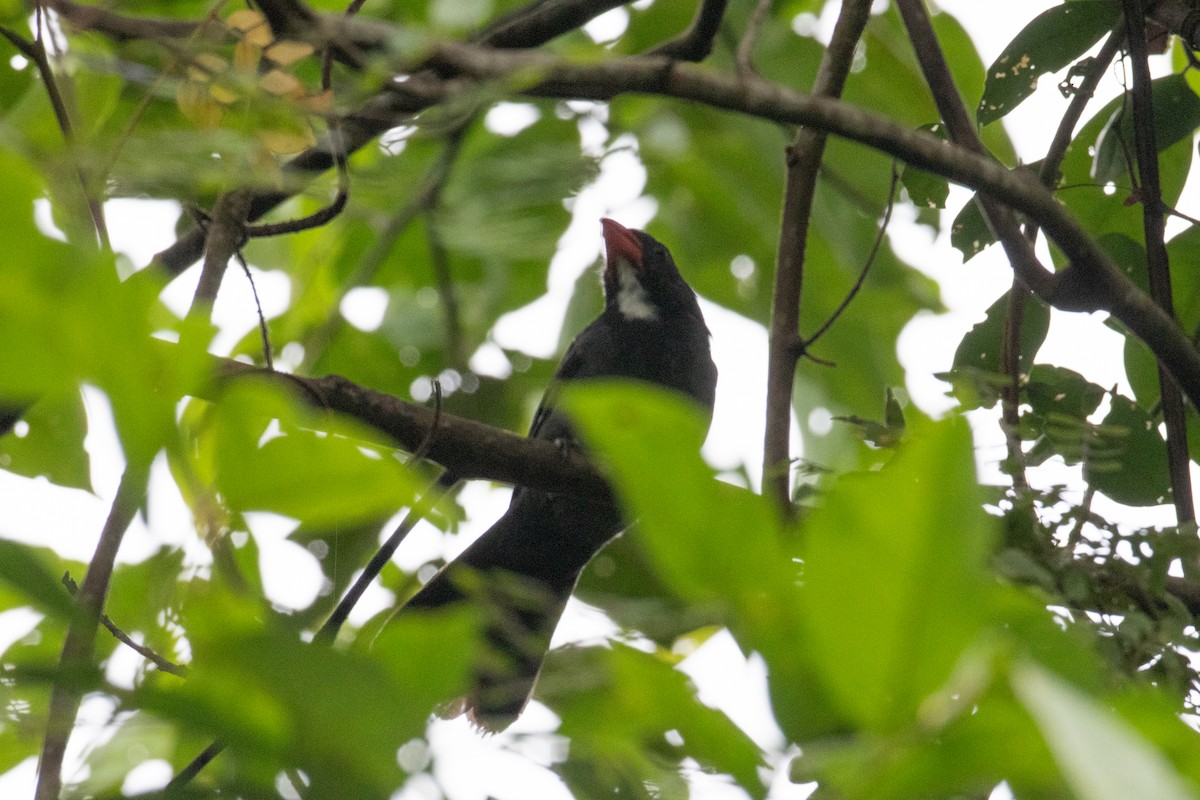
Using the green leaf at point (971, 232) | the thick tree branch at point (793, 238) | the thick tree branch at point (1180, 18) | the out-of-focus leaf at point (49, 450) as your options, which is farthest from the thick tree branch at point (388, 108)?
the thick tree branch at point (1180, 18)

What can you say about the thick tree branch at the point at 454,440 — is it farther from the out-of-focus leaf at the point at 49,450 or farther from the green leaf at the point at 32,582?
the green leaf at the point at 32,582

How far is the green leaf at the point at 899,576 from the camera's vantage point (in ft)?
1.77

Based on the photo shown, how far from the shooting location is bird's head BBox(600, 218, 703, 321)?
4.93m

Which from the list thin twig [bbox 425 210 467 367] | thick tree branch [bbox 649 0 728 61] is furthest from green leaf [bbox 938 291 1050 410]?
thin twig [bbox 425 210 467 367]

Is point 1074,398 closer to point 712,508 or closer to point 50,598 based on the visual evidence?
point 712,508

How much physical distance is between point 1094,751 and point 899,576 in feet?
0.37

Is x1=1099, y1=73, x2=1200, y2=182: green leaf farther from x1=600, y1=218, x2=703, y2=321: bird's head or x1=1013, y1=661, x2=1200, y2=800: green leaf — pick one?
x1=1013, y1=661, x2=1200, y2=800: green leaf

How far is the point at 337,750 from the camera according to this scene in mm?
608

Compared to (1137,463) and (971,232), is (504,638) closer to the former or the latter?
(1137,463)

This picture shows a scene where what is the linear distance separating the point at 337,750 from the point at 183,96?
1.39 m

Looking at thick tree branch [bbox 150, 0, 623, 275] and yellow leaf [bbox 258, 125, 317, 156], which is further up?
thick tree branch [bbox 150, 0, 623, 275]

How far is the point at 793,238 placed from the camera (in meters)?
3.22

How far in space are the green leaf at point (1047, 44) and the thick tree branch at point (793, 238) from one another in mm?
488

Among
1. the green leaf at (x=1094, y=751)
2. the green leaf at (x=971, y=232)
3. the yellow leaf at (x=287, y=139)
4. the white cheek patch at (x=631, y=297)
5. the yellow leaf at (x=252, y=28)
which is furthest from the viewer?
the white cheek patch at (x=631, y=297)
